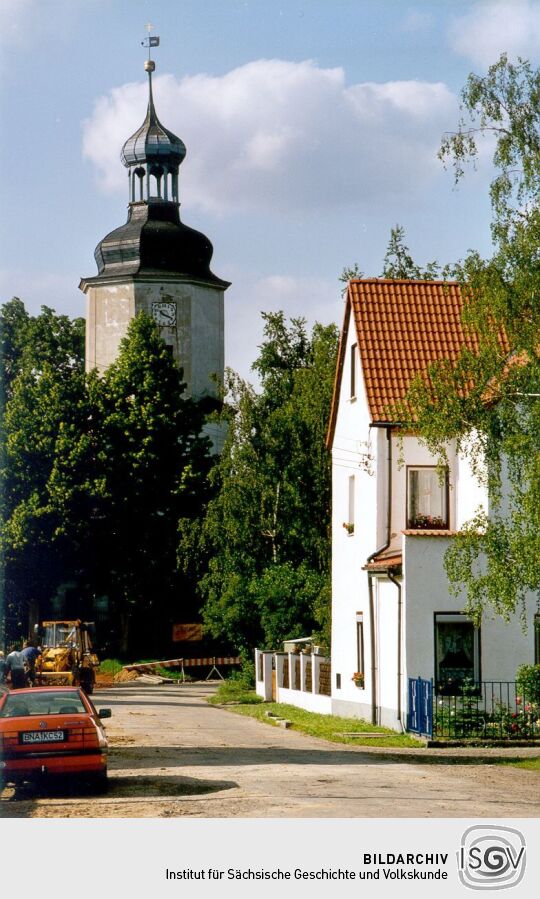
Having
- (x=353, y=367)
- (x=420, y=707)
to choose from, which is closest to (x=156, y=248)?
(x=353, y=367)

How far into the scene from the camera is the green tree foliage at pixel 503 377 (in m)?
23.2

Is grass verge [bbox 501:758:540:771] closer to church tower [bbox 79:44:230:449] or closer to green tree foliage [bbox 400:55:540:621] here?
green tree foliage [bbox 400:55:540:621]

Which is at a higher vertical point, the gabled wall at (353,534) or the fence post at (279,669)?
the gabled wall at (353,534)

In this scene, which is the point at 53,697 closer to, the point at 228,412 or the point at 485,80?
the point at 485,80

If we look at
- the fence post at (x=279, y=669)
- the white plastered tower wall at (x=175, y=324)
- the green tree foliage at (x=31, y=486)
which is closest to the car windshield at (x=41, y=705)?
the fence post at (x=279, y=669)

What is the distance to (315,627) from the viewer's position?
45.8 m

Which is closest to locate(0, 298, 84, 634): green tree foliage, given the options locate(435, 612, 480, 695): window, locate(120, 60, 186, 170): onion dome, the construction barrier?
the construction barrier

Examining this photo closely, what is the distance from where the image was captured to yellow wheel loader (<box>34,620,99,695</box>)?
143ft

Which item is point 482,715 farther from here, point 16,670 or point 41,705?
point 41,705

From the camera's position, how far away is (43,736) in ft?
60.3

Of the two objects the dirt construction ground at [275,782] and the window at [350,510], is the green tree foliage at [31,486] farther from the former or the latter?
the dirt construction ground at [275,782]

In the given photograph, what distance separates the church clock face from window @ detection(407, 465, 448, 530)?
43020 mm

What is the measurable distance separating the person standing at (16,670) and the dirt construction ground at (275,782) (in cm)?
296
